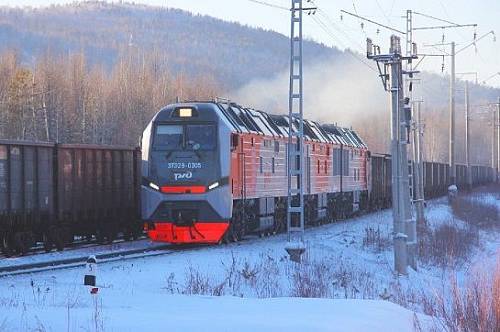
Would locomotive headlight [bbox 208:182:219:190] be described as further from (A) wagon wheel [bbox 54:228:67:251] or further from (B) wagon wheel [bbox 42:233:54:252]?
(B) wagon wheel [bbox 42:233:54:252]

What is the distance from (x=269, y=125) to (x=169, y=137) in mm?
4945

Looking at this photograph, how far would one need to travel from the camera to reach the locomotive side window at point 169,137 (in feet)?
70.9

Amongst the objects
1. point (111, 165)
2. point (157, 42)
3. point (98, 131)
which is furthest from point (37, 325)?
point (157, 42)

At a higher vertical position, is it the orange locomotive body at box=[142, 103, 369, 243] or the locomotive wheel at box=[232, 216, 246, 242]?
the orange locomotive body at box=[142, 103, 369, 243]

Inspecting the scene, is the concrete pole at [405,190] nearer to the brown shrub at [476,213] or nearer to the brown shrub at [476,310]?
the brown shrub at [476,310]

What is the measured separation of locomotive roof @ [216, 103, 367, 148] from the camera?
22.7 meters

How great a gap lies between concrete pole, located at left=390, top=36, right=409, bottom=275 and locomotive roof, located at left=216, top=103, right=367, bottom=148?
414cm

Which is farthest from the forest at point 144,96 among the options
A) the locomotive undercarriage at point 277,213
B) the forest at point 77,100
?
the locomotive undercarriage at point 277,213

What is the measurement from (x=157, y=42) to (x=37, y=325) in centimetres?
18865

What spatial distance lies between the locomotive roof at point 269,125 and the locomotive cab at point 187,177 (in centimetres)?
87

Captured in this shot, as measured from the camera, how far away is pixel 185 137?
853 inches

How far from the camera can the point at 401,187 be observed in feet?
70.8

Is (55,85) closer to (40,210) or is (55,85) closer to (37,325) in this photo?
(40,210)

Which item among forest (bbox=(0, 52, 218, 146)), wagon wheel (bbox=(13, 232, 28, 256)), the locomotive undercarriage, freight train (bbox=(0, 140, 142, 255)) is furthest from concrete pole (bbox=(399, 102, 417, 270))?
forest (bbox=(0, 52, 218, 146))
